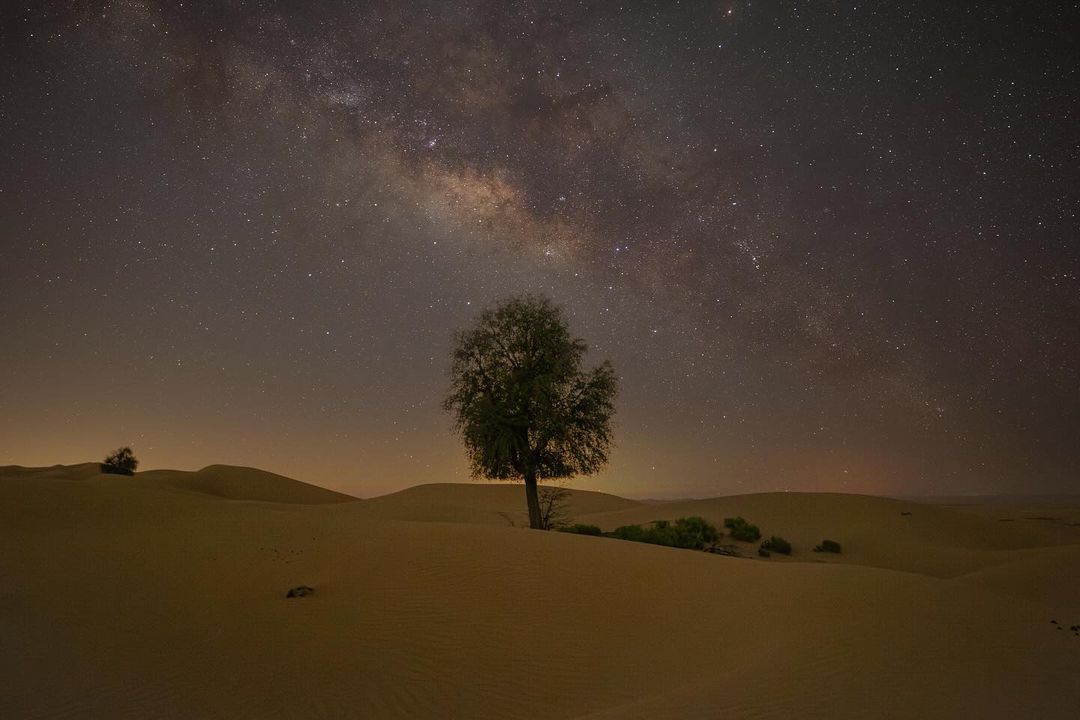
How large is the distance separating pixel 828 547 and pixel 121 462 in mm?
64282

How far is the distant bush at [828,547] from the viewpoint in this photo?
90.5 feet

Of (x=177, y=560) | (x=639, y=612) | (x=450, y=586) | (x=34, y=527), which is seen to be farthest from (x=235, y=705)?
(x=34, y=527)

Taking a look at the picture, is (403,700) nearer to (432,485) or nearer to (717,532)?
(717,532)

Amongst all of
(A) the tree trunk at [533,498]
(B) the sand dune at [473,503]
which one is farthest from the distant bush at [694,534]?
(B) the sand dune at [473,503]

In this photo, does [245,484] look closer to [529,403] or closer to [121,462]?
[121,462]

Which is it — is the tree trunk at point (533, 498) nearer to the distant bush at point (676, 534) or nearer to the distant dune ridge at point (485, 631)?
the distant bush at point (676, 534)

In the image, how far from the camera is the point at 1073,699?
293 inches

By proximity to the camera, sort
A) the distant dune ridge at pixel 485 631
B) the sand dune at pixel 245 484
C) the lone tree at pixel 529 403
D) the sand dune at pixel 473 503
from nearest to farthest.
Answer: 1. the distant dune ridge at pixel 485 631
2. the lone tree at pixel 529 403
3. the sand dune at pixel 473 503
4. the sand dune at pixel 245 484

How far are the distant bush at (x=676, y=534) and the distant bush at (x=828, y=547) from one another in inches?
179

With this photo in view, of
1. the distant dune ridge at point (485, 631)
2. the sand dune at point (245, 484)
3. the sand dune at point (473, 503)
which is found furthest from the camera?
the sand dune at point (245, 484)

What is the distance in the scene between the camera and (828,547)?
27891 millimetres

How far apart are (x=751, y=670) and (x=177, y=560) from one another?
1327 centimetres

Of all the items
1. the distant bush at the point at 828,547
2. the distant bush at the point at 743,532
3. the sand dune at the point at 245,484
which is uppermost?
the sand dune at the point at 245,484

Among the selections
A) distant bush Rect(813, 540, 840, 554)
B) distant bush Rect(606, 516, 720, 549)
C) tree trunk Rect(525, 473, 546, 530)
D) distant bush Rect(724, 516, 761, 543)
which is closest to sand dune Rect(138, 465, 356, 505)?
tree trunk Rect(525, 473, 546, 530)
